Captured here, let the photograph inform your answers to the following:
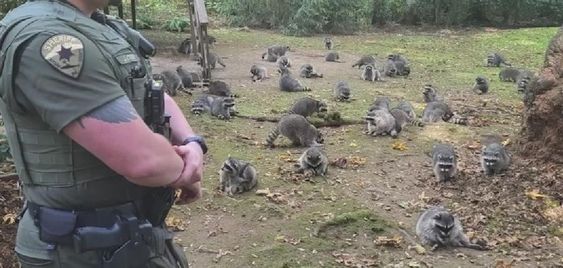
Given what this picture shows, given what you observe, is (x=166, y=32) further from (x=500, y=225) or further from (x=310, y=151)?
(x=500, y=225)

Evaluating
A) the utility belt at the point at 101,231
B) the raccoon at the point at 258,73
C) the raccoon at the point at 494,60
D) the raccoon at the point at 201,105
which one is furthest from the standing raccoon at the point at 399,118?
the utility belt at the point at 101,231

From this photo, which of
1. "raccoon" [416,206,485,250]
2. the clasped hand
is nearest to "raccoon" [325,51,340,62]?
"raccoon" [416,206,485,250]

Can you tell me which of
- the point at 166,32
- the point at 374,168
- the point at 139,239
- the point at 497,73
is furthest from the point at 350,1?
the point at 139,239

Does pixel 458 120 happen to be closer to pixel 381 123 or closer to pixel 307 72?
pixel 381 123

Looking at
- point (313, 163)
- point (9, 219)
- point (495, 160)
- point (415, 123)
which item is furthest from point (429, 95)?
point (9, 219)

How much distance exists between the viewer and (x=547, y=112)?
25.4ft

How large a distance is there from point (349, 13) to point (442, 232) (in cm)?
1718

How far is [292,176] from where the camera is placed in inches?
309

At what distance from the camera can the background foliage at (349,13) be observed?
70.8 ft

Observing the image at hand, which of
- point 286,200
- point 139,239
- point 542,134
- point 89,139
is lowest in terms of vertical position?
point 286,200

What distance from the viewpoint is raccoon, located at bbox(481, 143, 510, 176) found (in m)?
7.53

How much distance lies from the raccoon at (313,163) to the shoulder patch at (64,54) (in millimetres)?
5680

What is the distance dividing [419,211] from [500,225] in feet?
2.76

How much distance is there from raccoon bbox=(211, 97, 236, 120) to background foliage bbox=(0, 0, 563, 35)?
10412mm
